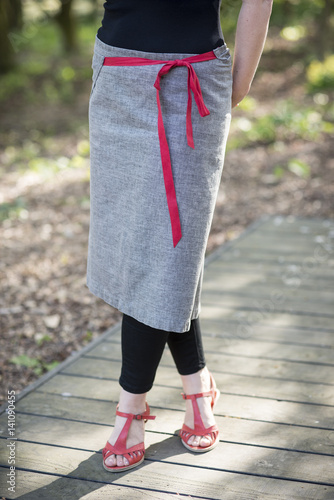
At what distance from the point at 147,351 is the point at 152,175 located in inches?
20.8

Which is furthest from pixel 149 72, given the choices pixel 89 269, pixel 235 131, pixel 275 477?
pixel 235 131

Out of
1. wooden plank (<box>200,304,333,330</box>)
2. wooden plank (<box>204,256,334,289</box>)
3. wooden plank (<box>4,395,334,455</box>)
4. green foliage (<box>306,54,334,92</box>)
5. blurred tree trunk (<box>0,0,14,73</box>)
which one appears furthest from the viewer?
blurred tree trunk (<box>0,0,14,73</box>)

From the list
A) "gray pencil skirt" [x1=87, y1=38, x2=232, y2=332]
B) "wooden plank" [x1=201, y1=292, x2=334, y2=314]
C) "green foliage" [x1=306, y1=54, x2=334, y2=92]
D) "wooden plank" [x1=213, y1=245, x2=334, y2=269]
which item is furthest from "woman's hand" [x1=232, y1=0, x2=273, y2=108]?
"green foliage" [x1=306, y1=54, x2=334, y2=92]

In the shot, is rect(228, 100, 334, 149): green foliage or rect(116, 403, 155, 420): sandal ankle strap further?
rect(228, 100, 334, 149): green foliage

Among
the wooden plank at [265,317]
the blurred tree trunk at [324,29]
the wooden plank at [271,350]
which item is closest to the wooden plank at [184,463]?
the wooden plank at [271,350]

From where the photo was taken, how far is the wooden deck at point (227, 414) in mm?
1721

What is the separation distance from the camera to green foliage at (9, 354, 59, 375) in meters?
2.63

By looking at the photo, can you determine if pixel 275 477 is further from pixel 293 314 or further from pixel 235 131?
pixel 235 131

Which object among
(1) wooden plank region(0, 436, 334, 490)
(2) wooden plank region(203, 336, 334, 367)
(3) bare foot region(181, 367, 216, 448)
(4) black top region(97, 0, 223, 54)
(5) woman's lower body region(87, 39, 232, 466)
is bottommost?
(2) wooden plank region(203, 336, 334, 367)

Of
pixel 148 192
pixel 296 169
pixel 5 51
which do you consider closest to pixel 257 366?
pixel 148 192

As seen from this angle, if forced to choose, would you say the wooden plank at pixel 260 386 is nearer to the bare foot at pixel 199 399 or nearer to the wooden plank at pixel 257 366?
the wooden plank at pixel 257 366

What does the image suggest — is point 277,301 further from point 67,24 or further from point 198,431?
point 67,24

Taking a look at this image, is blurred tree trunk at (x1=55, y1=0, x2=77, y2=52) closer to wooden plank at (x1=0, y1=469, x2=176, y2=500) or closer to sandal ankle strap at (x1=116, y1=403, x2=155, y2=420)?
sandal ankle strap at (x1=116, y1=403, x2=155, y2=420)

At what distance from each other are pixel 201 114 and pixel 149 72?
18 centimetres
